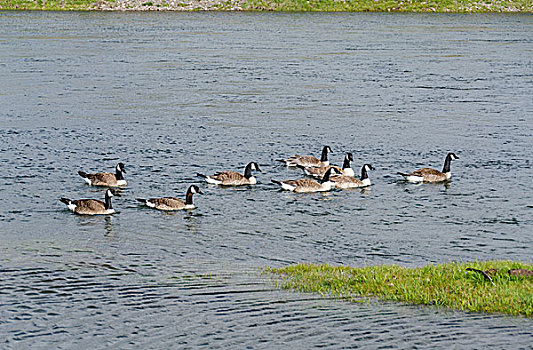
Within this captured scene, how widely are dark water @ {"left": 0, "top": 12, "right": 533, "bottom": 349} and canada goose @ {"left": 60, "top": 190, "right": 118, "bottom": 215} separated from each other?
255 millimetres

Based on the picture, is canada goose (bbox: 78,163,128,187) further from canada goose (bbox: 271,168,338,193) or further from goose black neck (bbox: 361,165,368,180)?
goose black neck (bbox: 361,165,368,180)

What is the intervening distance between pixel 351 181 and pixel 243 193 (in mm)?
3529

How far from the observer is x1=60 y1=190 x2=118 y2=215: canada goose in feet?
71.9

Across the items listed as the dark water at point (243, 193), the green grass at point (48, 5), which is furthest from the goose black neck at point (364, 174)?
the green grass at point (48, 5)

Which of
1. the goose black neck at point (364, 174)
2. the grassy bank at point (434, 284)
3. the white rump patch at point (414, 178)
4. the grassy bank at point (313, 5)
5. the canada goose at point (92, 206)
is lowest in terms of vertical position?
the canada goose at point (92, 206)

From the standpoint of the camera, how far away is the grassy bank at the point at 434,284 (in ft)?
45.5

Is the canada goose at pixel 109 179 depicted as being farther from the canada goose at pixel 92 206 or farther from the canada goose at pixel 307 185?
the canada goose at pixel 307 185

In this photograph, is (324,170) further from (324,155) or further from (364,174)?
(364,174)

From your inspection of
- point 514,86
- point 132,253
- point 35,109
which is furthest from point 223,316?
point 514,86

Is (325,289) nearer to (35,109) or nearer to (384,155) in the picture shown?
(384,155)

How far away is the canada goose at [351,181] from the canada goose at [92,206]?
302 inches

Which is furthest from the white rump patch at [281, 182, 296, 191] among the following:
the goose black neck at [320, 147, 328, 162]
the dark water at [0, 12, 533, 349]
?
the goose black neck at [320, 147, 328, 162]

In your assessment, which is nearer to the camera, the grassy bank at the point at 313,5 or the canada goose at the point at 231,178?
the canada goose at the point at 231,178

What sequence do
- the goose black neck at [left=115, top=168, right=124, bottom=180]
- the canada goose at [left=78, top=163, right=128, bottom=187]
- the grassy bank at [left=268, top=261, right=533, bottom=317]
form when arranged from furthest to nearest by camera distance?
the goose black neck at [left=115, top=168, right=124, bottom=180], the canada goose at [left=78, top=163, right=128, bottom=187], the grassy bank at [left=268, top=261, right=533, bottom=317]
